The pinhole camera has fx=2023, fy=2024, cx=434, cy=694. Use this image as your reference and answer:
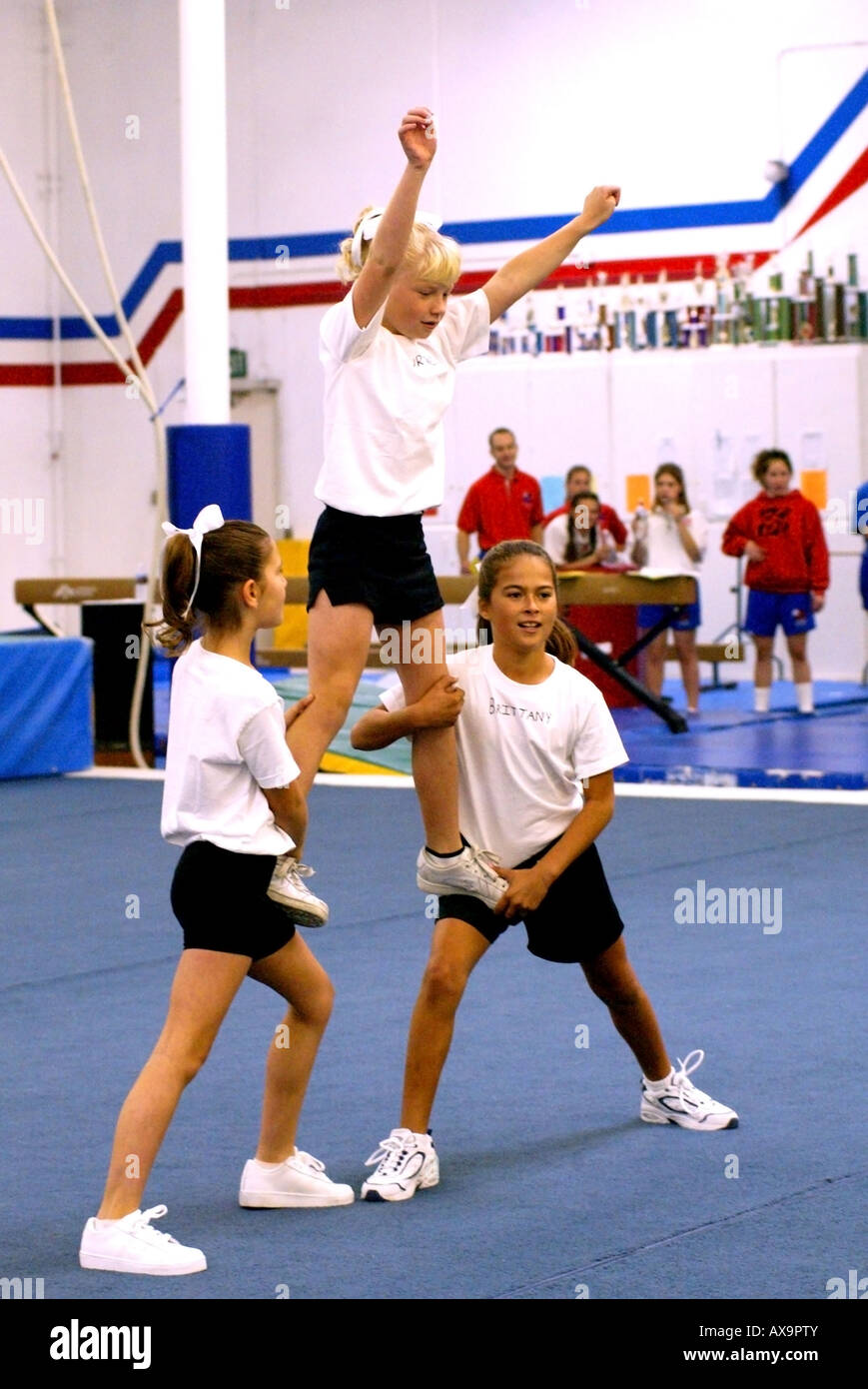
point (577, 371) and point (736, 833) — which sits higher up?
point (577, 371)

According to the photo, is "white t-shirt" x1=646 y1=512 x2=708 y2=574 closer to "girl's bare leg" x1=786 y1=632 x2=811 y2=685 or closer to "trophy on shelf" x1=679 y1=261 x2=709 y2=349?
"girl's bare leg" x1=786 y1=632 x2=811 y2=685

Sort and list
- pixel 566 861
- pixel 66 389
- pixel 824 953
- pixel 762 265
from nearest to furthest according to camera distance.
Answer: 1. pixel 566 861
2. pixel 824 953
3. pixel 762 265
4. pixel 66 389

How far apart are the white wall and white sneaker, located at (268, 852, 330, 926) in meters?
11.7

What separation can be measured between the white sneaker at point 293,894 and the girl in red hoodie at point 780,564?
8.61 meters

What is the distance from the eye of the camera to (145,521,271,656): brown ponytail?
10.3 feet

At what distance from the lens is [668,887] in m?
6.40

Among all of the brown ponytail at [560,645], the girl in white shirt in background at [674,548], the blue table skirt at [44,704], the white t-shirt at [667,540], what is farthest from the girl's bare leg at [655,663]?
the brown ponytail at [560,645]

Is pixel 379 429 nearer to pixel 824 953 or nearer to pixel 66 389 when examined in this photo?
pixel 824 953

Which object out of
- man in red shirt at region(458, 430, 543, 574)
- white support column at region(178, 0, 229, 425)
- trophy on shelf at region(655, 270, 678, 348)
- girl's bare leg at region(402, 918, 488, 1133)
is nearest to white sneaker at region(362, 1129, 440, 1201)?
girl's bare leg at region(402, 918, 488, 1133)

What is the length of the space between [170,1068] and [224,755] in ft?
1.58

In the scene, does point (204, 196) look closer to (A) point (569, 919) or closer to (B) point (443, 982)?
(A) point (569, 919)

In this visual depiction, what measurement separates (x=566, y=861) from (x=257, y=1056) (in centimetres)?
115

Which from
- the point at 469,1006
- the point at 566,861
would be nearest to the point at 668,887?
the point at 469,1006
